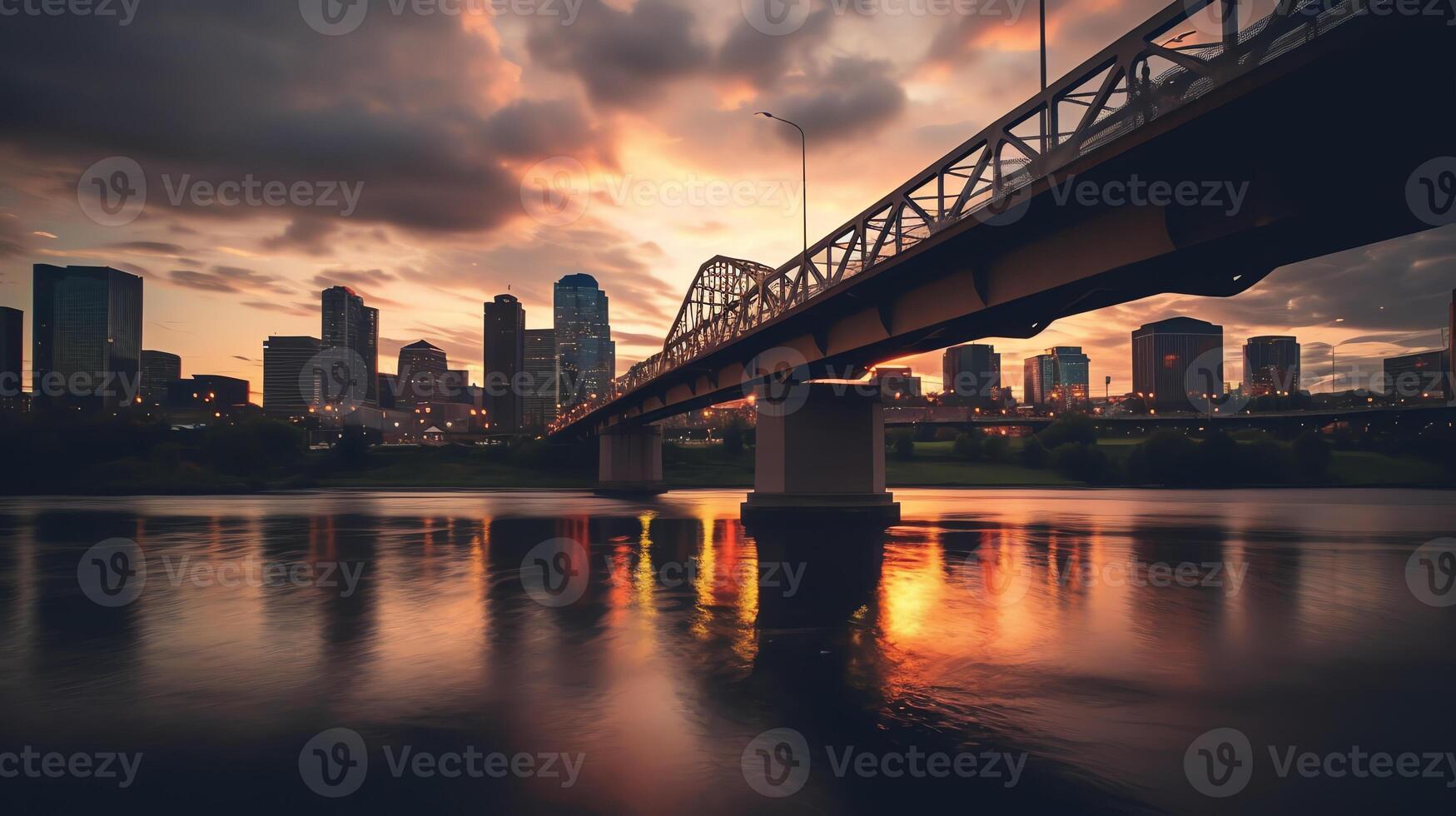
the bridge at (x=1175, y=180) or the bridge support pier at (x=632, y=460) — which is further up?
the bridge at (x=1175, y=180)

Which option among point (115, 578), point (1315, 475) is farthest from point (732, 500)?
point (1315, 475)

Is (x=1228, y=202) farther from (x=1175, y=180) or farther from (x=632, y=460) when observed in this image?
(x=632, y=460)

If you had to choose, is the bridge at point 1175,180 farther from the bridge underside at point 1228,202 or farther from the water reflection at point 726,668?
the water reflection at point 726,668

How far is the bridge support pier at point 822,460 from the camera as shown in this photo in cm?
4034

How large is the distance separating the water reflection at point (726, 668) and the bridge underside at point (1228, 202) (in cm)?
814

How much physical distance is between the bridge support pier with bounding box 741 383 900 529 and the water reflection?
9941 millimetres

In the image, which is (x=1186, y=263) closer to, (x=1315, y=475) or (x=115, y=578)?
(x=115, y=578)

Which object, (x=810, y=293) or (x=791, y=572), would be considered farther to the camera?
(x=810, y=293)

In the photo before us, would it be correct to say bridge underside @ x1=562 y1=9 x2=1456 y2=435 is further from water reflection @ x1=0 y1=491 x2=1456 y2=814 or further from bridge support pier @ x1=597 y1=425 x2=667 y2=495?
bridge support pier @ x1=597 y1=425 x2=667 y2=495

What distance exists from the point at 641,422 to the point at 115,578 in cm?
5954

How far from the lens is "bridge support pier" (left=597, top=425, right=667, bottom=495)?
89875 millimetres

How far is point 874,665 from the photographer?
13.3m

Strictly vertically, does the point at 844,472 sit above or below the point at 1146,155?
below

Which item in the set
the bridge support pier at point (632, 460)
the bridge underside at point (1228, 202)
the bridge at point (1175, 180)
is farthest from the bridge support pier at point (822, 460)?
the bridge support pier at point (632, 460)
